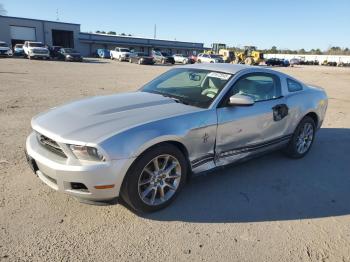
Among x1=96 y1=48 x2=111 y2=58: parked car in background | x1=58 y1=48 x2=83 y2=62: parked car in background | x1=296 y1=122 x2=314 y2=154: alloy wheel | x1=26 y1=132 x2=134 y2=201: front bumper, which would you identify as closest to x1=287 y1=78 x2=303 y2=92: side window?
x1=296 y1=122 x2=314 y2=154: alloy wheel

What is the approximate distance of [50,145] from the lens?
3357 mm

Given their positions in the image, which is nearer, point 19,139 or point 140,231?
point 140,231

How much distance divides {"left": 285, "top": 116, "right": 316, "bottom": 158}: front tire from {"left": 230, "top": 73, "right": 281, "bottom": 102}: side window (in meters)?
0.84

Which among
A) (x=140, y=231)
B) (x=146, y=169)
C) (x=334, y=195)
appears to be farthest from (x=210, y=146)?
(x=334, y=195)

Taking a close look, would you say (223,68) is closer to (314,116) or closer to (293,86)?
(293,86)

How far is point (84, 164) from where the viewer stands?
3023 millimetres

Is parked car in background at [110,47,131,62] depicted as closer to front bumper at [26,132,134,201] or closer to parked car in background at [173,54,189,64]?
parked car in background at [173,54,189,64]

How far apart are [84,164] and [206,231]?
4.55 feet

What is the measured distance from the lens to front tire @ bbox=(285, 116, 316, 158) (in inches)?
209

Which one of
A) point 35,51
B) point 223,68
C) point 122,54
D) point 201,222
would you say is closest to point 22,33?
point 122,54

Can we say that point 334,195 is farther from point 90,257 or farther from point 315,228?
point 90,257

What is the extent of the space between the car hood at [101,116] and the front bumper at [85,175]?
0.74 feet

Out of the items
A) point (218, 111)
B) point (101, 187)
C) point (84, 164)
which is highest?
point (218, 111)

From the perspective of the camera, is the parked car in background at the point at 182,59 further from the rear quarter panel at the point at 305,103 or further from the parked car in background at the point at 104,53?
the rear quarter panel at the point at 305,103
